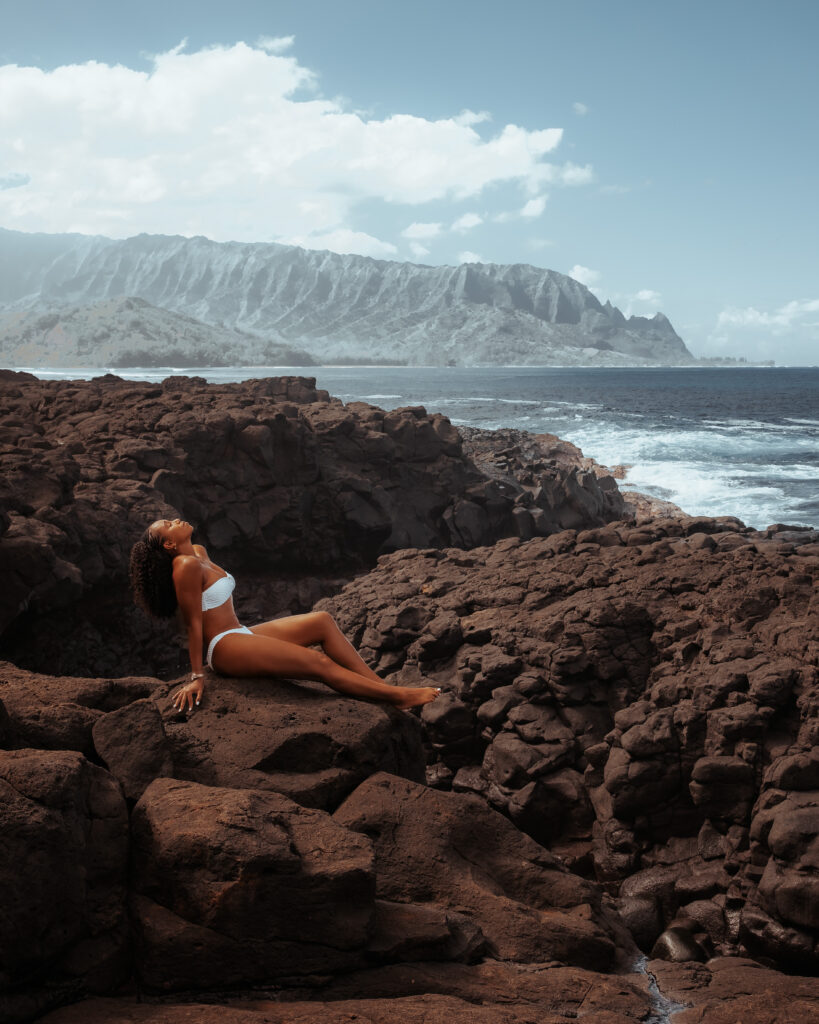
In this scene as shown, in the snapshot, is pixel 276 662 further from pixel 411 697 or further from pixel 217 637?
pixel 411 697

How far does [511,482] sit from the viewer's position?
26.8 meters

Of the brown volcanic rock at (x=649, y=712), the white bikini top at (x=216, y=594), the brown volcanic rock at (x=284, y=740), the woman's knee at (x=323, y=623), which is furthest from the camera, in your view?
the brown volcanic rock at (x=649, y=712)

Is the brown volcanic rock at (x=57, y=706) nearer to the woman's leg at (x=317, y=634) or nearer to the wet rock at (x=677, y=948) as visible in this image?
the woman's leg at (x=317, y=634)

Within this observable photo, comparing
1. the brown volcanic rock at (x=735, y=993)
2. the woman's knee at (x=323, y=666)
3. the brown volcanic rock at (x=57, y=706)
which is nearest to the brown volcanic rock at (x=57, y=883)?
the brown volcanic rock at (x=57, y=706)

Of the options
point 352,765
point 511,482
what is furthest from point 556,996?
point 511,482

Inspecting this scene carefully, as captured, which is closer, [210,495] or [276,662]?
[276,662]

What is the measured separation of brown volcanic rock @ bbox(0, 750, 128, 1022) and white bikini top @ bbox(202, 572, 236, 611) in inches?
82.4

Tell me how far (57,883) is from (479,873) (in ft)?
8.95

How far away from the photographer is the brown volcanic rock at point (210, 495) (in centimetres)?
1380

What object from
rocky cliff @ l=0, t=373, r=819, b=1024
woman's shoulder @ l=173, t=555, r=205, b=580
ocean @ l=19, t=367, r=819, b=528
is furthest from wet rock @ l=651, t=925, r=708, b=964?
ocean @ l=19, t=367, r=819, b=528

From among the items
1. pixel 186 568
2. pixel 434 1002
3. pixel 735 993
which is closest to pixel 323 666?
pixel 186 568

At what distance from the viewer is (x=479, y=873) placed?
17.4 feet

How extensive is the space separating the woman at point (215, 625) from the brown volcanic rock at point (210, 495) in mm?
6402

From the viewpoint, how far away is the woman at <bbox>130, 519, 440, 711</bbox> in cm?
591
